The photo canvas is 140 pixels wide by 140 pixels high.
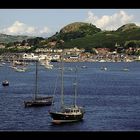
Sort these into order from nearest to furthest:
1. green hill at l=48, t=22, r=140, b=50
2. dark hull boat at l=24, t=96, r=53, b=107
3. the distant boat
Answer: dark hull boat at l=24, t=96, r=53, b=107 < the distant boat < green hill at l=48, t=22, r=140, b=50

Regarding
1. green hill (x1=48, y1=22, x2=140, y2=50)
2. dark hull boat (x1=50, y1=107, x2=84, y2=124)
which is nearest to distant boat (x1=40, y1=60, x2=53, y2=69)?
green hill (x1=48, y1=22, x2=140, y2=50)

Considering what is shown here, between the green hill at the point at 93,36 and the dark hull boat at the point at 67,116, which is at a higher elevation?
the green hill at the point at 93,36

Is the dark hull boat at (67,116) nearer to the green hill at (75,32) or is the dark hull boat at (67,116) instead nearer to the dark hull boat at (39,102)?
the dark hull boat at (39,102)

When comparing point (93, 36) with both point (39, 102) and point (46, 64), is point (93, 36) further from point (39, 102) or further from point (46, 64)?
point (39, 102)

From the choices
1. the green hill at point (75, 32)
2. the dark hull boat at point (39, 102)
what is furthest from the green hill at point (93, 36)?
the dark hull boat at point (39, 102)

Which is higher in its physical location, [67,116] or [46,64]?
[46,64]

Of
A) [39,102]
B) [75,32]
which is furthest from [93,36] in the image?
[39,102]

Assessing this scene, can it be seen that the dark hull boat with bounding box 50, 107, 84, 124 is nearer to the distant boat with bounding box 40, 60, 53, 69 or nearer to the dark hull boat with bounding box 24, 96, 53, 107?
the dark hull boat with bounding box 24, 96, 53, 107


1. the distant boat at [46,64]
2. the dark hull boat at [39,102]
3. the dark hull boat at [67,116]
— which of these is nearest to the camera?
the dark hull boat at [67,116]

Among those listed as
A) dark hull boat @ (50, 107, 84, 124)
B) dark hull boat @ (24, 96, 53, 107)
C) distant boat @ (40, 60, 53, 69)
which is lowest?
dark hull boat @ (50, 107, 84, 124)

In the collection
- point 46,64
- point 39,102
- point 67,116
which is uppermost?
point 46,64

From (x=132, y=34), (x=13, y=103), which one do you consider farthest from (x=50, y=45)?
(x=13, y=103)

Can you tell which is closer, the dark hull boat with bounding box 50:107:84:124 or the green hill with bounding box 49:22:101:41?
the dark hull boat with bounding box 50:107:84:124
